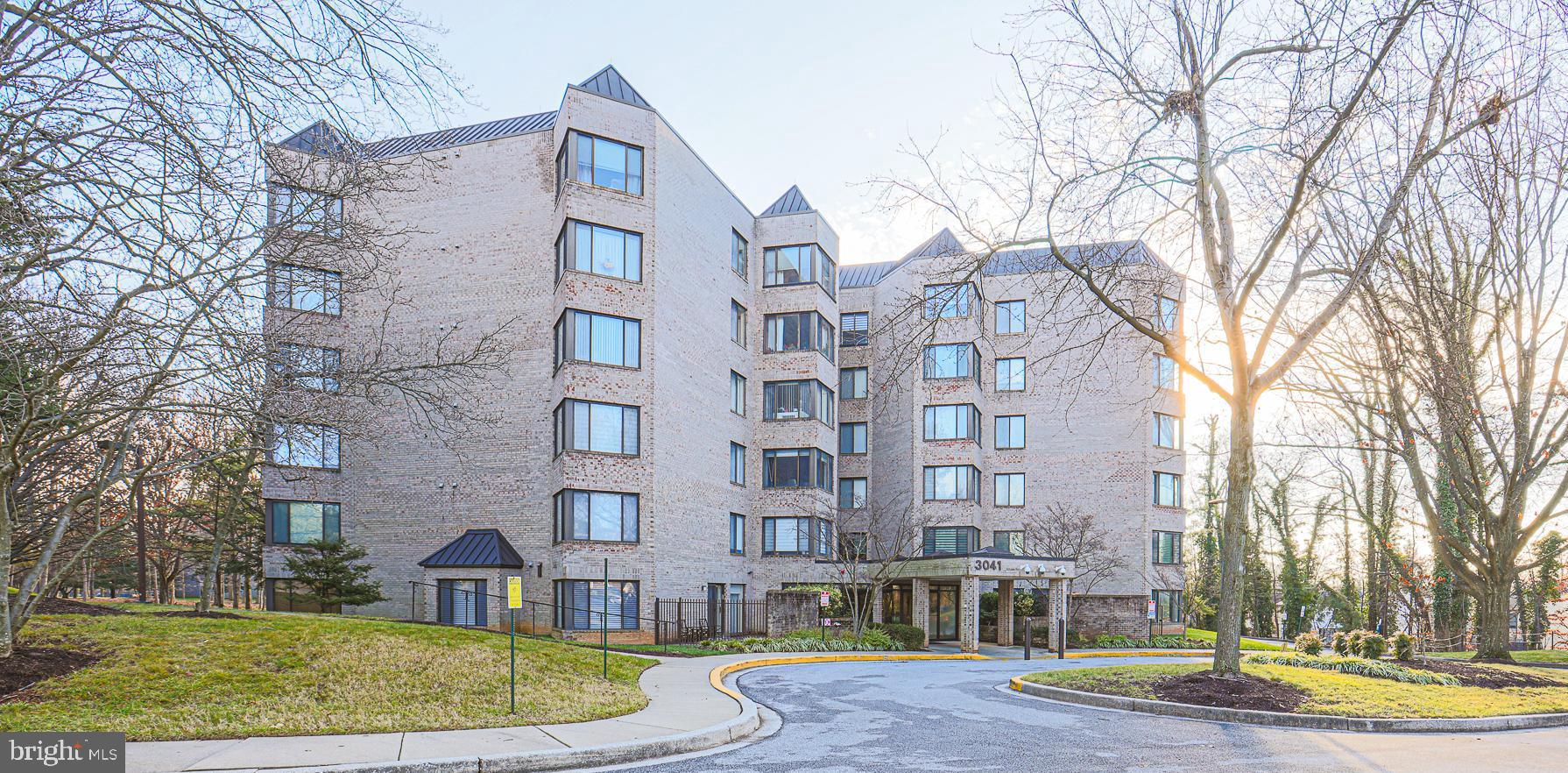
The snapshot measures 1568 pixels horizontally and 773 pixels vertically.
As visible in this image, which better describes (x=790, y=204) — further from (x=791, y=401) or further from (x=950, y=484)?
(x=950, y=484)

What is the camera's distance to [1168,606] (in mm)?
45656

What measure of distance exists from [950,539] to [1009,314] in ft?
35.5

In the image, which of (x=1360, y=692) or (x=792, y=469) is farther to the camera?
(x=792, y=469)

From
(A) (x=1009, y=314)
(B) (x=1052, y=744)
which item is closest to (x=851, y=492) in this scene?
(A) (x=1009, y=314)

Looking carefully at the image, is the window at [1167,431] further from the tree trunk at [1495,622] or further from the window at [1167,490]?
the tree trunk at [1495,622]

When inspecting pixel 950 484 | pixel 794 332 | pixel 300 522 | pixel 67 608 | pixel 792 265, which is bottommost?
pixel 67 608

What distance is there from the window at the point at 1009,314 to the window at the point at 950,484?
7.13 m

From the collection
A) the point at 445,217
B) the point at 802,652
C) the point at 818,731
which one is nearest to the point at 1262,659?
the point at 802,652

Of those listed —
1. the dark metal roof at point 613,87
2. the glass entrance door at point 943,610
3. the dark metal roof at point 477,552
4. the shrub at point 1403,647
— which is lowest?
the glass entrance door at point 943,610

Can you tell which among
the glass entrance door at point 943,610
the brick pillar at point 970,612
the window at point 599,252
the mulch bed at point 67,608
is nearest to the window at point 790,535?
the brick pillar at point 970,612

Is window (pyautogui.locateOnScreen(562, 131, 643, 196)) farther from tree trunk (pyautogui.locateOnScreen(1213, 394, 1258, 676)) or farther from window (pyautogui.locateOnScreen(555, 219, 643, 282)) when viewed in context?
tree trunk (pyautogui.locateOnScreen(1213, 394, 1258, 676))

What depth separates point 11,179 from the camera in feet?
26.1

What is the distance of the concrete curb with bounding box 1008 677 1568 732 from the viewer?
1284cm

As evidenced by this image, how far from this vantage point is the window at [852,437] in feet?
151
